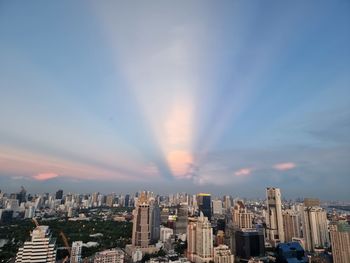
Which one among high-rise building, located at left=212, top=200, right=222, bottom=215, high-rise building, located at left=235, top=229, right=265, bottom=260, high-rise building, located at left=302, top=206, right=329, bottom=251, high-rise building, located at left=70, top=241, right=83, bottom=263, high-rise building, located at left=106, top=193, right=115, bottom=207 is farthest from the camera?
high-rise building, located at left=106, top=193, right=115, bottom=207

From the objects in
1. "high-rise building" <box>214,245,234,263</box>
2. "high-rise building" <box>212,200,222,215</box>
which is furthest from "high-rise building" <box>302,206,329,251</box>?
"high-rise building" <box>212,200,222,215</box>

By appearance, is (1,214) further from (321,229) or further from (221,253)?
(321,229)

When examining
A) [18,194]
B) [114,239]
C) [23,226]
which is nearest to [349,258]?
[114,239]

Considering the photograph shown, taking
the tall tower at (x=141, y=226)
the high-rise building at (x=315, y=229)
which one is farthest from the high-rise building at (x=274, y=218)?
the tall tower at (x=141, y=226)

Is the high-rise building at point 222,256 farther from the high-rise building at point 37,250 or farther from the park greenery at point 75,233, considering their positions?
the high-rise building at point 37,250

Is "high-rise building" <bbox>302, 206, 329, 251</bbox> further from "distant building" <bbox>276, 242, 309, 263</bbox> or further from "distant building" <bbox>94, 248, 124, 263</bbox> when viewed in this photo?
"distant building" <bbox>94, 248, 124, 263</bbox>

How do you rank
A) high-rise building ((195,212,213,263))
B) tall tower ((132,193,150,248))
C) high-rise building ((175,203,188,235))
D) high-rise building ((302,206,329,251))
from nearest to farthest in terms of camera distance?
high-rise building ((195,212,213,263)) < high-rise building ((302,206,329,251)) < tall tower ((132,193,150,248)) < high-rise building ((175,203,188,235))

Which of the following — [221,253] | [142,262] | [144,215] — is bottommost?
[142,262]
